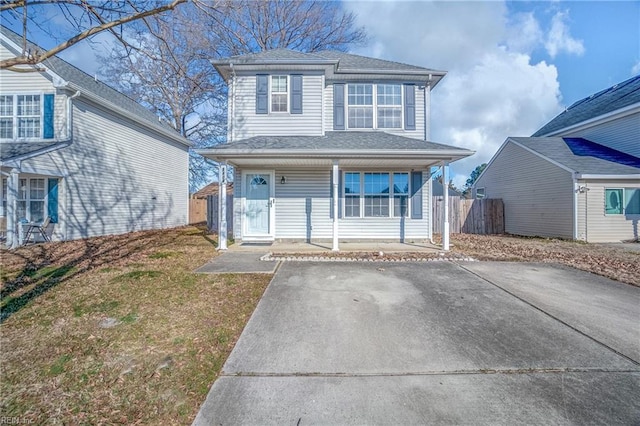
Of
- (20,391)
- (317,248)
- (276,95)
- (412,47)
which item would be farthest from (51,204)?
(412,47)

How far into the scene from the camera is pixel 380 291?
5133 millimetres

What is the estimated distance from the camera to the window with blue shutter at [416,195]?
33.8 feet

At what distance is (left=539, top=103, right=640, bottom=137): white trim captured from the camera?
1314 cm

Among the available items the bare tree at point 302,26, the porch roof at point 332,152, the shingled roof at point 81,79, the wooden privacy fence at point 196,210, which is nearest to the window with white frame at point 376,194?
the porch roof at point 332,152

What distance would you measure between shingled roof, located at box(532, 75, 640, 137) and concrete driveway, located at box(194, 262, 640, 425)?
14598mm

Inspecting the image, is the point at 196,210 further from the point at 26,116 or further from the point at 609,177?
the point at 609,177

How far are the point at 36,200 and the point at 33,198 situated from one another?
0.16 meters

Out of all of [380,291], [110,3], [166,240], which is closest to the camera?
[110,3]

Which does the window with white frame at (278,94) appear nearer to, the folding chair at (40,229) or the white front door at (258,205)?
the white front door at (258,205)

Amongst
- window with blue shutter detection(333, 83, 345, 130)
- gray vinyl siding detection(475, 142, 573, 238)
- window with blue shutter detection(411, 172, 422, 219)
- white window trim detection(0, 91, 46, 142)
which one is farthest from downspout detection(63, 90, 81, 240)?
gray vinyl siding detection(475, 142, 573, 238)

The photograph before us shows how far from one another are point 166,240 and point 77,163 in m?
4.33

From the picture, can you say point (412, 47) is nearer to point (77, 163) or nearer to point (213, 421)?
point (77, 163)

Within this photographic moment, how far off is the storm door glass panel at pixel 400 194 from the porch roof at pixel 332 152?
0.67 meters

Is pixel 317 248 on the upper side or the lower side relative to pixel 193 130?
lower
